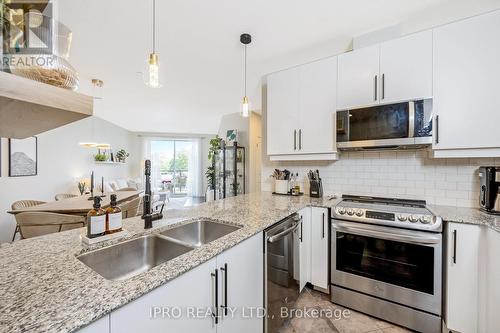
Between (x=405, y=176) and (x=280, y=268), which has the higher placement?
(x=405, y=176)

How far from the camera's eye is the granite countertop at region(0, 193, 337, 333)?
0.55 meters

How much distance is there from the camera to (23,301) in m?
0.62

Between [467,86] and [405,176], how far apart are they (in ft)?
2.89

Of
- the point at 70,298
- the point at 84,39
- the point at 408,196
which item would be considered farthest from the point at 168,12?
the point at 408,196

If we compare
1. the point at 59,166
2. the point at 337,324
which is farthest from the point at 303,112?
the point at 59,166

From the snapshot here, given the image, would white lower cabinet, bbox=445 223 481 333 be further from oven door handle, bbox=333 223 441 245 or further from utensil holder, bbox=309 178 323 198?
utensil holder, bbox=309 178 323 198

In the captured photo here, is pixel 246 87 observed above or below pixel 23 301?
above

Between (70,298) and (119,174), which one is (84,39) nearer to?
(70,298)

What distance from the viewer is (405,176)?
219 cm

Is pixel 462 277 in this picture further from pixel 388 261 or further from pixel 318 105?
pixel 318 105

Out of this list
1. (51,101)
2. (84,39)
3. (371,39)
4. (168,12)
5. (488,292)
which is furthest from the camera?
(84,39)

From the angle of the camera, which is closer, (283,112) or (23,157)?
(283,112)

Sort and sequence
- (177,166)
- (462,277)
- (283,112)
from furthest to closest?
(177,166) → (283,112) → (462,277)

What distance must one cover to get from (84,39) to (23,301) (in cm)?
281
